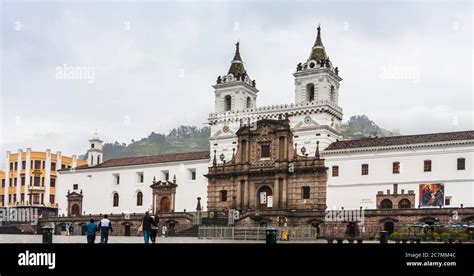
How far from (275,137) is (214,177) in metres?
7.55

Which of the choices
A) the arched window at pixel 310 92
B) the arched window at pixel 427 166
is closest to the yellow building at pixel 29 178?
the arched window at pixel 310 92

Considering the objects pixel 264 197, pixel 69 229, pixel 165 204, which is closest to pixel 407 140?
pixel 264 197

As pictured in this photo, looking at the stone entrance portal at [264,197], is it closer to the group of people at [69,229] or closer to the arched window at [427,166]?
the arched window at [427,166]

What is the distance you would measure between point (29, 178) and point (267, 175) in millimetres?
38684

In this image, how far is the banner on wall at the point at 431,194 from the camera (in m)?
53.0

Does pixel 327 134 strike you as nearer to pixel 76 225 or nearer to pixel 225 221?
pixel 225 221

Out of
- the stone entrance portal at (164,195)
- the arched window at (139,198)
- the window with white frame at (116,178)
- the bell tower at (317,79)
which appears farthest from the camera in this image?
the window with white frame at (116,178)

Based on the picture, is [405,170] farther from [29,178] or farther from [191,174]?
[29,178]

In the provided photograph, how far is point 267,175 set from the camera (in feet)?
206

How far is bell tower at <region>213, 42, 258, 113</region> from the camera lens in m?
68.3

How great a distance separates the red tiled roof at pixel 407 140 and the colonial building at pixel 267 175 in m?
2.64

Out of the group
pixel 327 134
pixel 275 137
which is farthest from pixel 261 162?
pixel 327 134

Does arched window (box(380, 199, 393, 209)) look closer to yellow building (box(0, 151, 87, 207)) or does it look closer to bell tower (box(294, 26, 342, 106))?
bell tower (box(294, 26, 342, 106))
